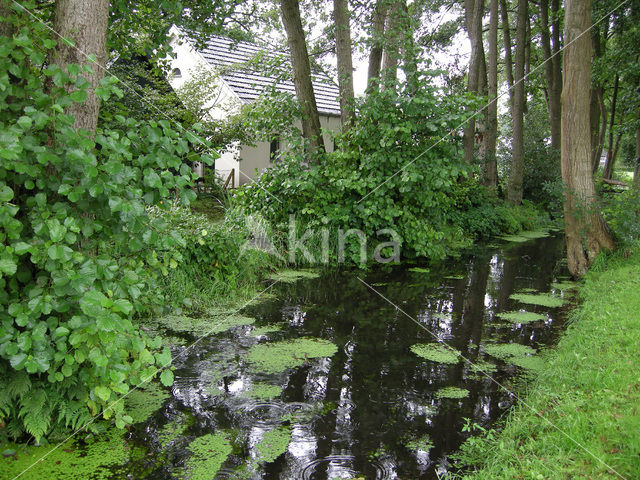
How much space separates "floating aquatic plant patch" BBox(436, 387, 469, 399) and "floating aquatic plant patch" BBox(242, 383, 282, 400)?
1374mm

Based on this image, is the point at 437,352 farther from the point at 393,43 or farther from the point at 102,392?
the point at 393,43

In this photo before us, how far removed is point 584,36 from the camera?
27.9 ft

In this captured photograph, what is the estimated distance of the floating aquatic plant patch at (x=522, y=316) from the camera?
6598 mm

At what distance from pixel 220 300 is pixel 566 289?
5.65 meters

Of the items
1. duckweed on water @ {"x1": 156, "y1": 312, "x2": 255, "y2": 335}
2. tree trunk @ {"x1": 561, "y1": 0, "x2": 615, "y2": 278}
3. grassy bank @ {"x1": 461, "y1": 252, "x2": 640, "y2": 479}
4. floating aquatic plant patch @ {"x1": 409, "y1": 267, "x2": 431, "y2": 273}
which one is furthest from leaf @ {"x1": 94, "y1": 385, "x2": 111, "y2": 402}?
tree trunk @ {"x1": 561, "y1": 0, "x2": 615, "y2": 278}

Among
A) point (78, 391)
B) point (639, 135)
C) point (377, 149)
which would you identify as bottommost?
point (78, 391)

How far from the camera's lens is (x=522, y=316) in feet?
22.3

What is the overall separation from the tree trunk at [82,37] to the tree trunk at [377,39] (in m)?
6.42

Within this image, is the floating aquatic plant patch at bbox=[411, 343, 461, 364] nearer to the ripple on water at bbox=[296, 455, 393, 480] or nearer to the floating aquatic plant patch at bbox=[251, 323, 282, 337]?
the floating aquatic plant patch at bbox=[251, 323, 282, 337]

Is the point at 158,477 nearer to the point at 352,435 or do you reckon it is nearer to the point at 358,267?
the point at 352,435

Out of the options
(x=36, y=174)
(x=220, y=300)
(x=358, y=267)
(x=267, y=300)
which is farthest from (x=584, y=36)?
(x=36, y=174)

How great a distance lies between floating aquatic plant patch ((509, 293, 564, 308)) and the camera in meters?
7.43

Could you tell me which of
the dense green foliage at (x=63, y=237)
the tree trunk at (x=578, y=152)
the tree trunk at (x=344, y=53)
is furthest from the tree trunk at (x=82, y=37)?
the tree trunk at (x=578, y=152)

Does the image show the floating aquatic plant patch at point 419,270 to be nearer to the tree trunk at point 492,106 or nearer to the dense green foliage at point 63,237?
the dense green foliage at point 63,237
